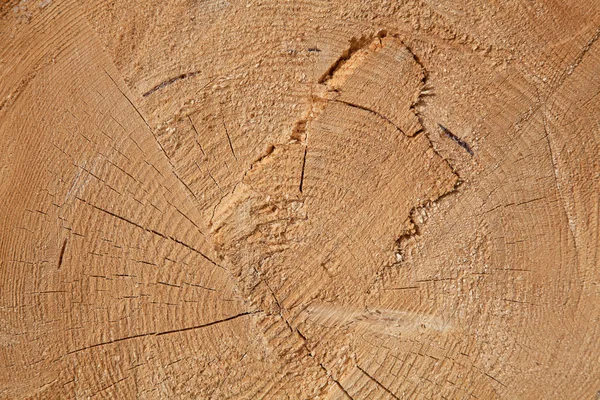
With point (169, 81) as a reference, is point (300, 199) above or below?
below

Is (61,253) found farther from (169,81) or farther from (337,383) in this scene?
(337,383)

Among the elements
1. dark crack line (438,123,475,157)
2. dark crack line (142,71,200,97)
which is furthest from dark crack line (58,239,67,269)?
dark crack line (438,123,475,157)

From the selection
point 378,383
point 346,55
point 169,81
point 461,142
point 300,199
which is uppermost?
point 169,81

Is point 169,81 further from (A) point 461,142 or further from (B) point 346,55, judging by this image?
(A) point 461,142

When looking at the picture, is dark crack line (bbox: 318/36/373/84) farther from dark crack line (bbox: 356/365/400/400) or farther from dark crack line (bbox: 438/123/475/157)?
dark crack line (bbox: 356/365/400/400)

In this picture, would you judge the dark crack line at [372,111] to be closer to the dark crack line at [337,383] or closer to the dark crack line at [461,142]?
the dark crack line at [461,142]

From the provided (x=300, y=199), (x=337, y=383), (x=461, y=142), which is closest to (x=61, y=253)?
(x=300, y=199)

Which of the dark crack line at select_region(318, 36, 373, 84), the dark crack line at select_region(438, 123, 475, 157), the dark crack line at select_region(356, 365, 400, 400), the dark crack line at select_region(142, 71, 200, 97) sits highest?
the dark crack line at select_region(142, 71, 200, 97)

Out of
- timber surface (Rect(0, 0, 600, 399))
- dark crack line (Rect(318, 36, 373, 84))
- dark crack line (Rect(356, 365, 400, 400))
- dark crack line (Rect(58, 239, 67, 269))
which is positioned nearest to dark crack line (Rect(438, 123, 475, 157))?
timber surface (Rect(0, 0, 600, 399))

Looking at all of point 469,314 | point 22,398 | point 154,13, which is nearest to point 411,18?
point 154,13

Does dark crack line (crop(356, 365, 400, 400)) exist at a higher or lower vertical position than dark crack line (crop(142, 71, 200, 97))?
lower

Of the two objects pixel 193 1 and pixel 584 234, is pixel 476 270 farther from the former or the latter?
pixel 193 1
